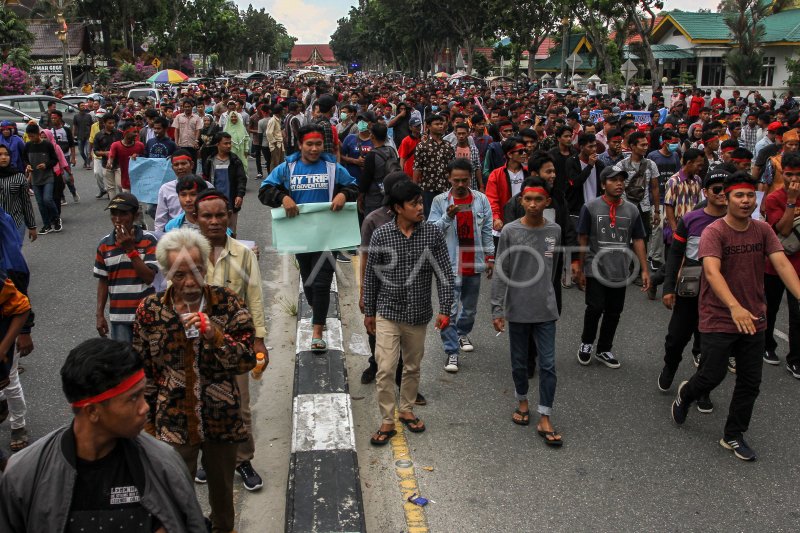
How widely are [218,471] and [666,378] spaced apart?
12.1 ft

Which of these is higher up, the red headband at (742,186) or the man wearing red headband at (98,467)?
the red headband at (742,186)

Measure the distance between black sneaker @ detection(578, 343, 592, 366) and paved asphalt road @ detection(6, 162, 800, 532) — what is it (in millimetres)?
96

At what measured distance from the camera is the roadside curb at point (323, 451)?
4105mm

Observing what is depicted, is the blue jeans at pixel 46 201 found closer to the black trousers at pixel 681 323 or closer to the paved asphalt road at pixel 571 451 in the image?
the paved asphalt road at pixel 571 451

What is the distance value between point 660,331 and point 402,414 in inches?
133

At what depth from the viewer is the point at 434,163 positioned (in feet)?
27.1

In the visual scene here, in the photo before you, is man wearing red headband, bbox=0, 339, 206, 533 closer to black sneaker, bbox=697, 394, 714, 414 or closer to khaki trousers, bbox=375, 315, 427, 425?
khaki trousers, bbox=375, 315, 427, 425

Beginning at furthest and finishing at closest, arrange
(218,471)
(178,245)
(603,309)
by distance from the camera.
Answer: (603,309) → (218,471) → (178,245)

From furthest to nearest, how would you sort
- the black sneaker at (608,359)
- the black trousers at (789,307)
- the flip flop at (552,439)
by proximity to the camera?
the black sneaker at (608,359), the black trousers at (789,307), the flip flop at (552,439)

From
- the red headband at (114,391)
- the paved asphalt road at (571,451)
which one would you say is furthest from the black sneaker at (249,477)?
the red headband at (114,391)

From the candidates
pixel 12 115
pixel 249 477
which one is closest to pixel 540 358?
pixel 249 477

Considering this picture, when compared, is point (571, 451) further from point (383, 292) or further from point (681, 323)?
point (383, 292)

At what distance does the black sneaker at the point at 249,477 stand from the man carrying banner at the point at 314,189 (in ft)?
5.77

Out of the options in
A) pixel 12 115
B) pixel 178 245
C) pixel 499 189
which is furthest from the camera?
pixel 12 115
